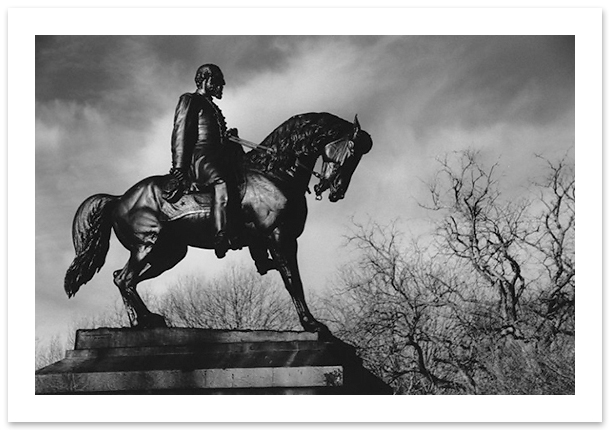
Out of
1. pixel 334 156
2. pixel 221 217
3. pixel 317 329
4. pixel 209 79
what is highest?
pixel 209 79

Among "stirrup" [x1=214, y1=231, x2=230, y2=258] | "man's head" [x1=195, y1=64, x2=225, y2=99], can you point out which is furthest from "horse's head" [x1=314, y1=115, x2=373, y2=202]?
"man's head" [x1=195, y1=64, x2=225, y2=99]

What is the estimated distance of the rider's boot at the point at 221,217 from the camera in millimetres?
8156

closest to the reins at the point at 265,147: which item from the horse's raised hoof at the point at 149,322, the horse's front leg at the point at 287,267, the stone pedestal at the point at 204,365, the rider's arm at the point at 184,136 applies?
the rider's arm at the point at 184,136

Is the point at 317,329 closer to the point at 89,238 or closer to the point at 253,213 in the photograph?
the point at 253,213


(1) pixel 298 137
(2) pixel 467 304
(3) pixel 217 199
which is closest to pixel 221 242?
(3) pixel 217 199

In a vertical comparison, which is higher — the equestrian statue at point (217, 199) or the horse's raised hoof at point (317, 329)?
the equestrian statue at point (217, 199)

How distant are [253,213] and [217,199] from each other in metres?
0.37

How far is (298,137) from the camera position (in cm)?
836

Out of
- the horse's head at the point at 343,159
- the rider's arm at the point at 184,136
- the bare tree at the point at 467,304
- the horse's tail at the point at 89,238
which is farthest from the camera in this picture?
the bare tree at the point at 467,304

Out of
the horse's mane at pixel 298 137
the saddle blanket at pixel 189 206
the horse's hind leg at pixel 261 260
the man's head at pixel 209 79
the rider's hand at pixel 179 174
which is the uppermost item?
the man's head at pixel 209 79

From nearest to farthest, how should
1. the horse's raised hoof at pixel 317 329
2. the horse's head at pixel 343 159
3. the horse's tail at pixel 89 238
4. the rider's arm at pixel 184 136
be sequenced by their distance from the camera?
1. the horse's raised hoof at pixel 317 329
2. the horse's head at pixel 343 159
3. the rider's arm at pixel 184 136
4. the horse's tail at pixel 89 238

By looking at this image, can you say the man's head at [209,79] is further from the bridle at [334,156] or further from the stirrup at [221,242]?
the stirrup at [221,242]
